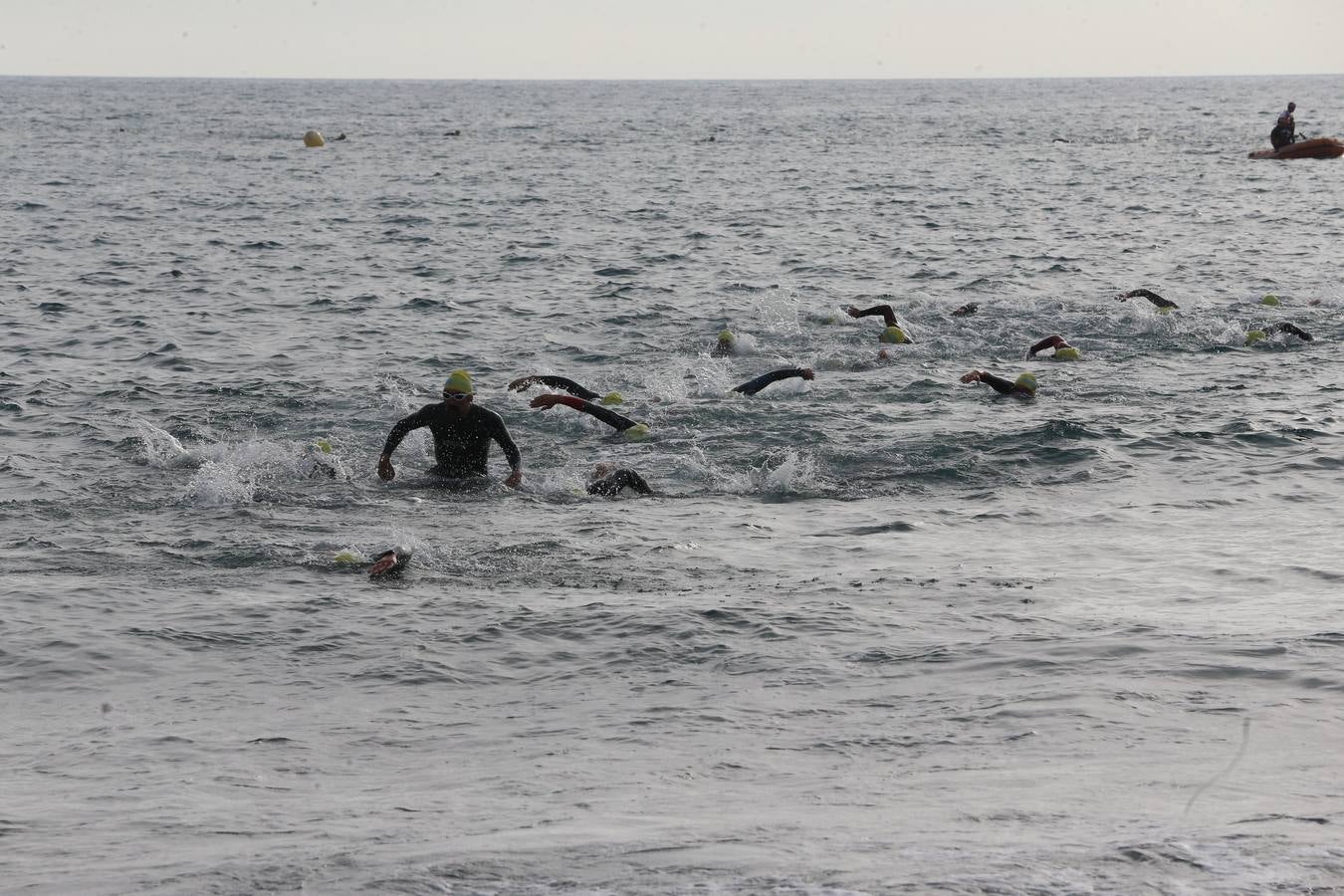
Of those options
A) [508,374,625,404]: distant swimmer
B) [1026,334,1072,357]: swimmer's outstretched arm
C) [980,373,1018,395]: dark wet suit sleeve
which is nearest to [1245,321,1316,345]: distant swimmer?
[1026,334,1072,357]: swimmer's outstretched arm

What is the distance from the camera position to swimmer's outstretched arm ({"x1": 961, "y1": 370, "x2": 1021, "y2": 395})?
17.8 meters

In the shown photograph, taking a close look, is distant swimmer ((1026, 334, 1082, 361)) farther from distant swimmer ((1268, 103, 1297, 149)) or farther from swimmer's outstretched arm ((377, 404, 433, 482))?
distant swimmer ((1268, 103, 1297, 149))

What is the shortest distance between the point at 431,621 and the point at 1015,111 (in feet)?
407

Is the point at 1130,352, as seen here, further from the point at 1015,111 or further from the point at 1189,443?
the point at 1015,111

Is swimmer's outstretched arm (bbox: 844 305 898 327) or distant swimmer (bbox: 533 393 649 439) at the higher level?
swimmer's outstretched arm (bbox: 844 305 898 327)

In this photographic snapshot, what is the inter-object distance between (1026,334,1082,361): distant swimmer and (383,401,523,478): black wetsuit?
8.92 meters

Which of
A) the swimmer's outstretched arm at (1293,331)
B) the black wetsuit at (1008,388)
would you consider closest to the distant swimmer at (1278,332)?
the swimmer's outstretched arm at (1293,331)

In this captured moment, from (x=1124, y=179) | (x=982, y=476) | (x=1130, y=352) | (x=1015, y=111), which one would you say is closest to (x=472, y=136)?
(x=1124, y=179)

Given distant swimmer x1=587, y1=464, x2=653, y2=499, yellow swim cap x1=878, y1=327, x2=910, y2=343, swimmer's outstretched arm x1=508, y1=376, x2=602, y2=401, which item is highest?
yellow swim cap x1=878, y1=327, x2=910, y2=343

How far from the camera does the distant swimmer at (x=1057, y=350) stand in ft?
68.6

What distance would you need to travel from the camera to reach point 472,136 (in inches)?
3356

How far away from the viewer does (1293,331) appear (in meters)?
22.4

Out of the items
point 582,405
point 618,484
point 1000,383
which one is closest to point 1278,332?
point 1000,383

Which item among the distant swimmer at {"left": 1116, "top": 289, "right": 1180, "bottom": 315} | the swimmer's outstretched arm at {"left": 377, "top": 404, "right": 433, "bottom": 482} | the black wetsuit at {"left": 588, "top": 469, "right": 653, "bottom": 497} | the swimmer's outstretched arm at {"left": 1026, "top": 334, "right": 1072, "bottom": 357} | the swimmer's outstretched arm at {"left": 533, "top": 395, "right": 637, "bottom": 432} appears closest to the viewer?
the black wetsuit at {"left": 588, "top": 469, "right": 653, "bottom": 497}
